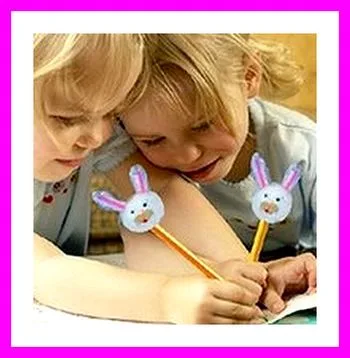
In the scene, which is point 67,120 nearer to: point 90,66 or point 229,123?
point 90,66

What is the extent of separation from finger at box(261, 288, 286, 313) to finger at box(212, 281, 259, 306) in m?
0.02

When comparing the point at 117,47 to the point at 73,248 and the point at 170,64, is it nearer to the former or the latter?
the point at 170,64

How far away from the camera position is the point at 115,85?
3.89ft

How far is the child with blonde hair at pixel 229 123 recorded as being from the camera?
1196 millimetres

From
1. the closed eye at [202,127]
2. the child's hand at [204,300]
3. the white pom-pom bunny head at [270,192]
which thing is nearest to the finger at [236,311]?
the child's hand at [204,300]

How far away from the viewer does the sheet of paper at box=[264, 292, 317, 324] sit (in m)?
1.22

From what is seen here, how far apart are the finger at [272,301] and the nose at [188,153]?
0.19 m

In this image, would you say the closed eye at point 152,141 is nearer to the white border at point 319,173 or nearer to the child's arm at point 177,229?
the child's arm at point 177,229

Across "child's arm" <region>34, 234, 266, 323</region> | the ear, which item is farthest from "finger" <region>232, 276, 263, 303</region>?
the ear

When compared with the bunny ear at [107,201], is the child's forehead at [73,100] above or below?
above

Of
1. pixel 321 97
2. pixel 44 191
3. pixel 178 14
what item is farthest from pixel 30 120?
pixel 321 97

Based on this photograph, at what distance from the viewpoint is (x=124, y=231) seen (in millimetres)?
1222

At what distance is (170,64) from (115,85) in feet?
0.23

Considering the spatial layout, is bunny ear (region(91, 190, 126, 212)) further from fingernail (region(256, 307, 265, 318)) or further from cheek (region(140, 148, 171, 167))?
fingernail (region(256, 307, 265, 318))
